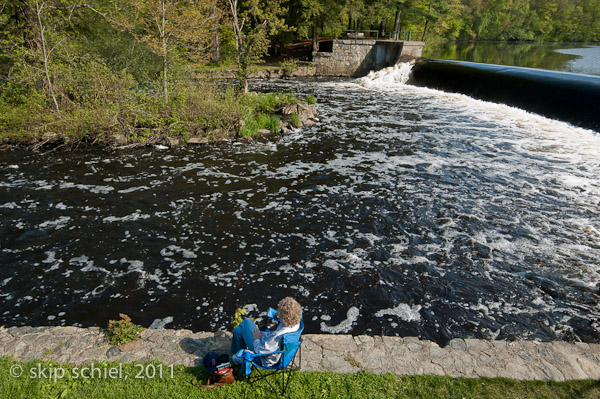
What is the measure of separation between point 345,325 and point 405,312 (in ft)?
3.46

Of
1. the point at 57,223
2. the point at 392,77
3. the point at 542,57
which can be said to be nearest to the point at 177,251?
the point at 57,223

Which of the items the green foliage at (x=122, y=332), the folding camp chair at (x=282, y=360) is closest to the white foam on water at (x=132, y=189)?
the green foliage at (x=122, y=332)

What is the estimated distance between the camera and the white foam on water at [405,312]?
233 inches

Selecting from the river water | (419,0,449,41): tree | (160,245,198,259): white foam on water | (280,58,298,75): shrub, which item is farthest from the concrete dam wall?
(160,245,198,259): white foam on water

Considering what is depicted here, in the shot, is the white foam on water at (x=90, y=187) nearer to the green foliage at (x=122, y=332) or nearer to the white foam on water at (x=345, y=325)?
the green foliage at (x=122, y=332)

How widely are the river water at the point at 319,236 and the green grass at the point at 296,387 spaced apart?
4.54 ft

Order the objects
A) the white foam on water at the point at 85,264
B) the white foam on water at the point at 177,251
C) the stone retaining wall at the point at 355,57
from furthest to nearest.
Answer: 1. the stone retaining wall at the point at 355,57
2. the white foam on water at the point at 177,251
3. the white foam on water at the point at 85,264

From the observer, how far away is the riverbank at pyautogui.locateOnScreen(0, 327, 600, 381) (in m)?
4.41

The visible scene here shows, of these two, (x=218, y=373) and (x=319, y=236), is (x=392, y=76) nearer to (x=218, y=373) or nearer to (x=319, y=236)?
(x=319, y=236)

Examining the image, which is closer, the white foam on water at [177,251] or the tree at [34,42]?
the white foam on water at [177,251]

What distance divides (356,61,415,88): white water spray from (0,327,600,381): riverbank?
29077 millimetres

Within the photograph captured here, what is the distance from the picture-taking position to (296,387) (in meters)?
4.09

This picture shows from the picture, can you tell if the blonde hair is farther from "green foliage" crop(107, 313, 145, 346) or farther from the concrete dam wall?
the concrete dam wall

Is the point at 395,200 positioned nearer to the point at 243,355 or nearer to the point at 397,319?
the point at 397,319
